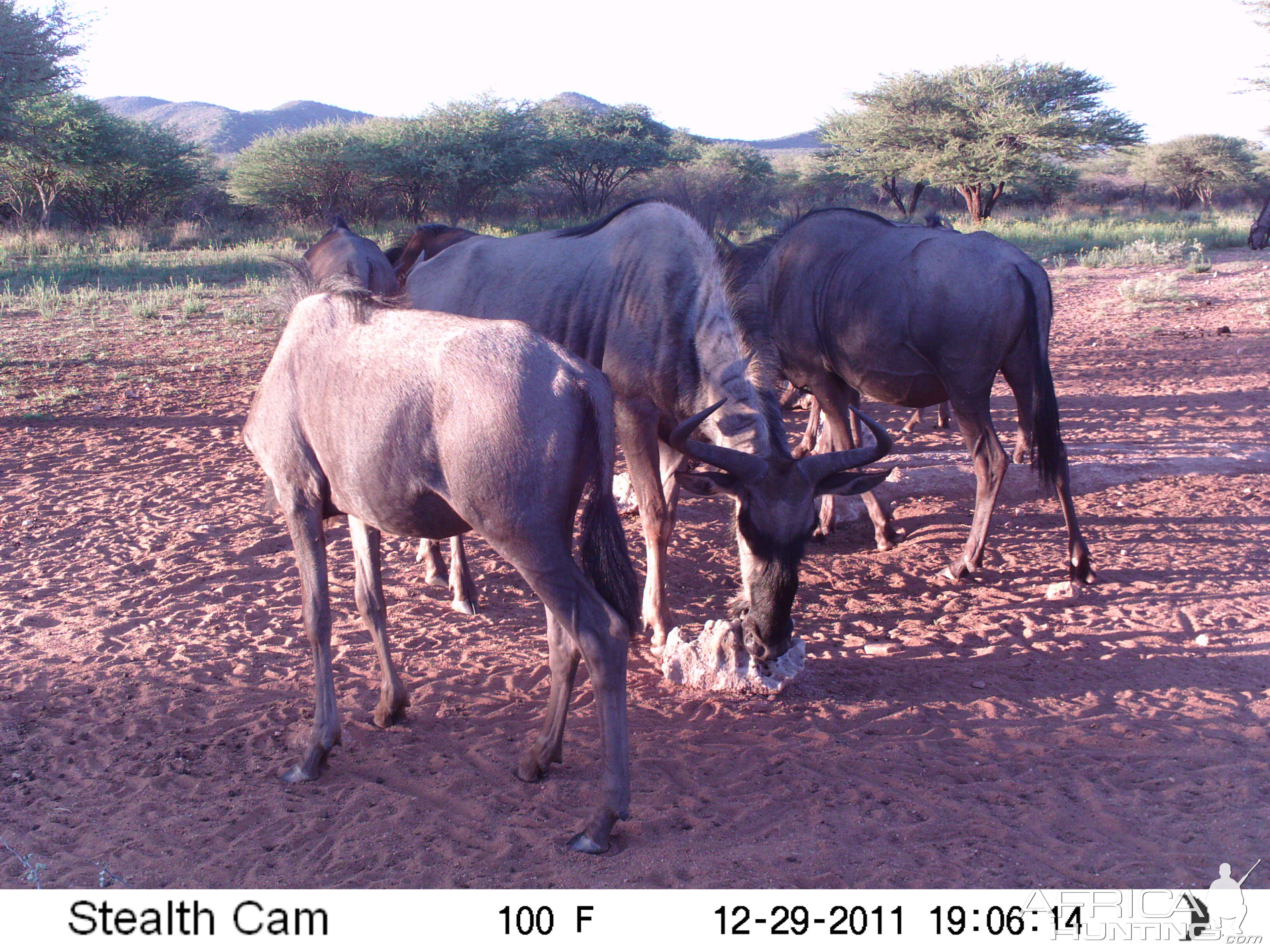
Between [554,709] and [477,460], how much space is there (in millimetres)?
1215

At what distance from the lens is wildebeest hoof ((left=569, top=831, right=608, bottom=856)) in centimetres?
313

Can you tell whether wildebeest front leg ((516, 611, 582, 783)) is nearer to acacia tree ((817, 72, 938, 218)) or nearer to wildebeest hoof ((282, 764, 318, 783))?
wildebeest hoof ((282, 764, 318, 783))

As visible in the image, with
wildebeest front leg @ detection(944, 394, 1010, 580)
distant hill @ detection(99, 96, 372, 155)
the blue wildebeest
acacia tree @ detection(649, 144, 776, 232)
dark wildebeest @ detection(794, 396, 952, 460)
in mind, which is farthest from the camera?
distant hill @ detection(99, 96, 372, 155)

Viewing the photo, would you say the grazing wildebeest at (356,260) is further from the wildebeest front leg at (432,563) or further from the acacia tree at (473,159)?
the acacia tree at (473,159)

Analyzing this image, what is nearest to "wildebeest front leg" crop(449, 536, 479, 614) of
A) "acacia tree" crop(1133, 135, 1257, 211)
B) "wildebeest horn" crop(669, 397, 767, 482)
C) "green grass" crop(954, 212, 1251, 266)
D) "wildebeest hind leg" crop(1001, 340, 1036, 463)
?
"wildebeest horn" crop(669, 397, 767, 482)

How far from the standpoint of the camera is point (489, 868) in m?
3.06

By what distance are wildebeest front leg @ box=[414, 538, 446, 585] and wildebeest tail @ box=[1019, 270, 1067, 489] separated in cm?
415

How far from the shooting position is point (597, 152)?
109 feet

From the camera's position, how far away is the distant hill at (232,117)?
81.3 metres

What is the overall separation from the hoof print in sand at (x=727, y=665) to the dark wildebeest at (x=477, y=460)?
100 centimetres

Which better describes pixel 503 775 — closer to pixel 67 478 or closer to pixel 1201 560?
pixel 1201 560

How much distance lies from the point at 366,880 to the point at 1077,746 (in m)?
3.07

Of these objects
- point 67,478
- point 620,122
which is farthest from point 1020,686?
point 620,122

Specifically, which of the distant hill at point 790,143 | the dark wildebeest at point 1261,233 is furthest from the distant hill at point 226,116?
the dark wildebeest at point 1261,233
